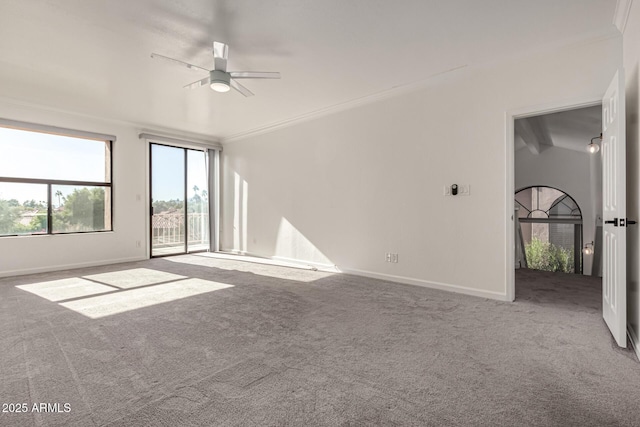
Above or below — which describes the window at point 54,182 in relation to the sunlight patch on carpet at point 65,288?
above

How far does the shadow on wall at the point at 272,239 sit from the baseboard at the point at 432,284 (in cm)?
62

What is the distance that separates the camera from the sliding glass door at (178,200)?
633 cm

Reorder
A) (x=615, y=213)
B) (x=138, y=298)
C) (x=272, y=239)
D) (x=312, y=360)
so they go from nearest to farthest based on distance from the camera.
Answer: (x=312, y=360) < (x=615, y=213) < (x=138, y=298) < (x=272, y=239)

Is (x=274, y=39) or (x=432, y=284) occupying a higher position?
(x=274, y=39)

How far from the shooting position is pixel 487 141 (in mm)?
3492

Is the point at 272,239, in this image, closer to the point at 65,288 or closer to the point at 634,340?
the point at 65,288

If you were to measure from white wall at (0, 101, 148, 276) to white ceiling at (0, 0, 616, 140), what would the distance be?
0.65m

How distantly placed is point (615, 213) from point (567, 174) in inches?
169

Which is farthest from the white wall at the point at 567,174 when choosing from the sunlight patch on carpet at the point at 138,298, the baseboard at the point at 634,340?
the sunlight patch on carpet at the point at 138,298

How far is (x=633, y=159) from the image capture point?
245 cm

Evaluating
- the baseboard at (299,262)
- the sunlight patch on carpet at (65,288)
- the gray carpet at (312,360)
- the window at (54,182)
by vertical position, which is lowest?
the gray carpet at (312,360)

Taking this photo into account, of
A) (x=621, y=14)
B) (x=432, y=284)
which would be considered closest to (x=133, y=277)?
(x=432, y=284)

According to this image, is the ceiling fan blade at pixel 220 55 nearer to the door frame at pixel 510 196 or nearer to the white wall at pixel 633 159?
the door frame at pixel 510 196

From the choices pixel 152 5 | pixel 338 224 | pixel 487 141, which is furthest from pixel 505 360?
pixel 152 5
